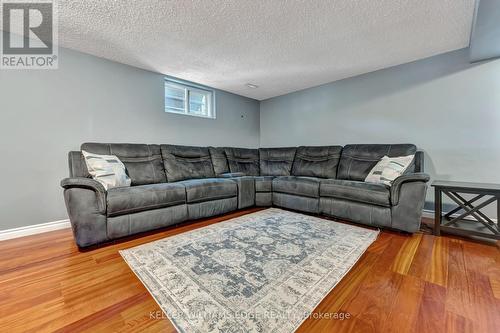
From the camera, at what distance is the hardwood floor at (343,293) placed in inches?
39.5

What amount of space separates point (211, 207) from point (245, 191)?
62 centimetres

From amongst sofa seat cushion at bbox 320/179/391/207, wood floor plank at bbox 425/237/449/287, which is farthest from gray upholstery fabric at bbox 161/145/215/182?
wood floor plank at bbox 425/237/449/287

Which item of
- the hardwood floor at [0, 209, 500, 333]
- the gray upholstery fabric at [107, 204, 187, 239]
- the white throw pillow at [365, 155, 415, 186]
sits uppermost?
the white throw pillow at [365, 155, 415, 186]

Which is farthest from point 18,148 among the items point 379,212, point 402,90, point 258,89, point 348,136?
point 402,90

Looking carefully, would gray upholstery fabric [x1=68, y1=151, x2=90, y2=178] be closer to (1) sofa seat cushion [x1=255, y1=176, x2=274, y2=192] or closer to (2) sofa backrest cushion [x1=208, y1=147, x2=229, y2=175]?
(2) sofa backrest cushion [x1=208, y1=147, x2=229, y2=175]

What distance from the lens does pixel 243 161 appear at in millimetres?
3979

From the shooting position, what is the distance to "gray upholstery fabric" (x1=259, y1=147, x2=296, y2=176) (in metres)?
3.87

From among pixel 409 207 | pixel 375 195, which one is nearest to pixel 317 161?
pixel 375 195

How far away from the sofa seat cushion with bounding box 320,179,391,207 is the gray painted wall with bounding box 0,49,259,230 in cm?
263

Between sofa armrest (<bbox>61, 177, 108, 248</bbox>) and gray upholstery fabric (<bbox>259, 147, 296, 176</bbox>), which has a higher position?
gray upholstery fabric (<bbox>259, 147, 296, 176</bbox>)

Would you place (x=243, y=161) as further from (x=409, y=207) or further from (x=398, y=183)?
(x=409, y=207)

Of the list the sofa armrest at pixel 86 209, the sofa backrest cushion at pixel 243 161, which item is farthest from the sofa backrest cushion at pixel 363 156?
the sofa armrest at pixel 86 209

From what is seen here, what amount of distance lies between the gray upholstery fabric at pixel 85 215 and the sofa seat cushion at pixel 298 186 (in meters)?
2.22

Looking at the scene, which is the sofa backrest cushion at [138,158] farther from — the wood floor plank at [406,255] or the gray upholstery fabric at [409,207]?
the gray upholstery fabric at [409,207]
